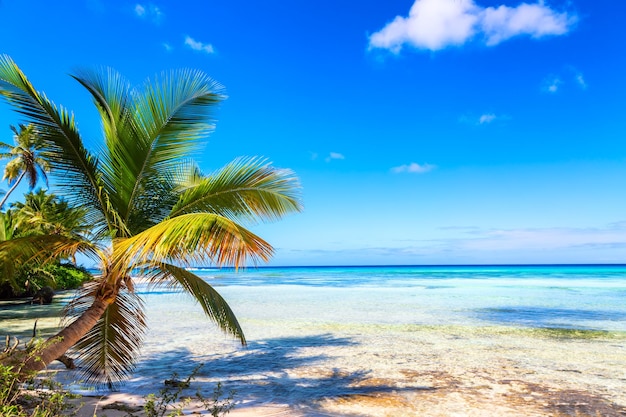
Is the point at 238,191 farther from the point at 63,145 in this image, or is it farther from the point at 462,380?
the point at 462,380

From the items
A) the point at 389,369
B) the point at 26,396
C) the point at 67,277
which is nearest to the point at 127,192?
the point at 26,396

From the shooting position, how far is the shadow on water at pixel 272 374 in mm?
6570

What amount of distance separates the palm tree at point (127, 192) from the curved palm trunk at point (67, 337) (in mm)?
11

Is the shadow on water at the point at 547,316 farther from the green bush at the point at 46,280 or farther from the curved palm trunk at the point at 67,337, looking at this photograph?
the green bush at the point at 46,280

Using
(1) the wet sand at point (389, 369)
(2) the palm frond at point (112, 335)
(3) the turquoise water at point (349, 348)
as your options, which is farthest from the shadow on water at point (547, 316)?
(2) the palm frond at point (112, 335)

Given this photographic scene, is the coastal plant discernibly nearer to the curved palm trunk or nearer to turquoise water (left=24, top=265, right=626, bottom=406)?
Answer: the curved palm trunk

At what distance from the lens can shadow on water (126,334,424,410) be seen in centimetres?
657

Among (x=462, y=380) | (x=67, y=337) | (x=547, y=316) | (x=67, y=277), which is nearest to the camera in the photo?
(x=67, y=337)

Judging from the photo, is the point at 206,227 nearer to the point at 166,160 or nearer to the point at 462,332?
the point at 166,160

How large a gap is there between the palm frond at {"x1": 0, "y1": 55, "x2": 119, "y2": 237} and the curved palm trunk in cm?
103

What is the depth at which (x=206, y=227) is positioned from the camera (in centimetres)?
406

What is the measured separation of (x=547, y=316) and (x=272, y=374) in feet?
44.2

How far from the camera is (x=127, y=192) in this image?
5434mm

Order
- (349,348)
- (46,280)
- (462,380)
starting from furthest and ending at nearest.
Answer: (46,280) → (349,348) → (462,380)
